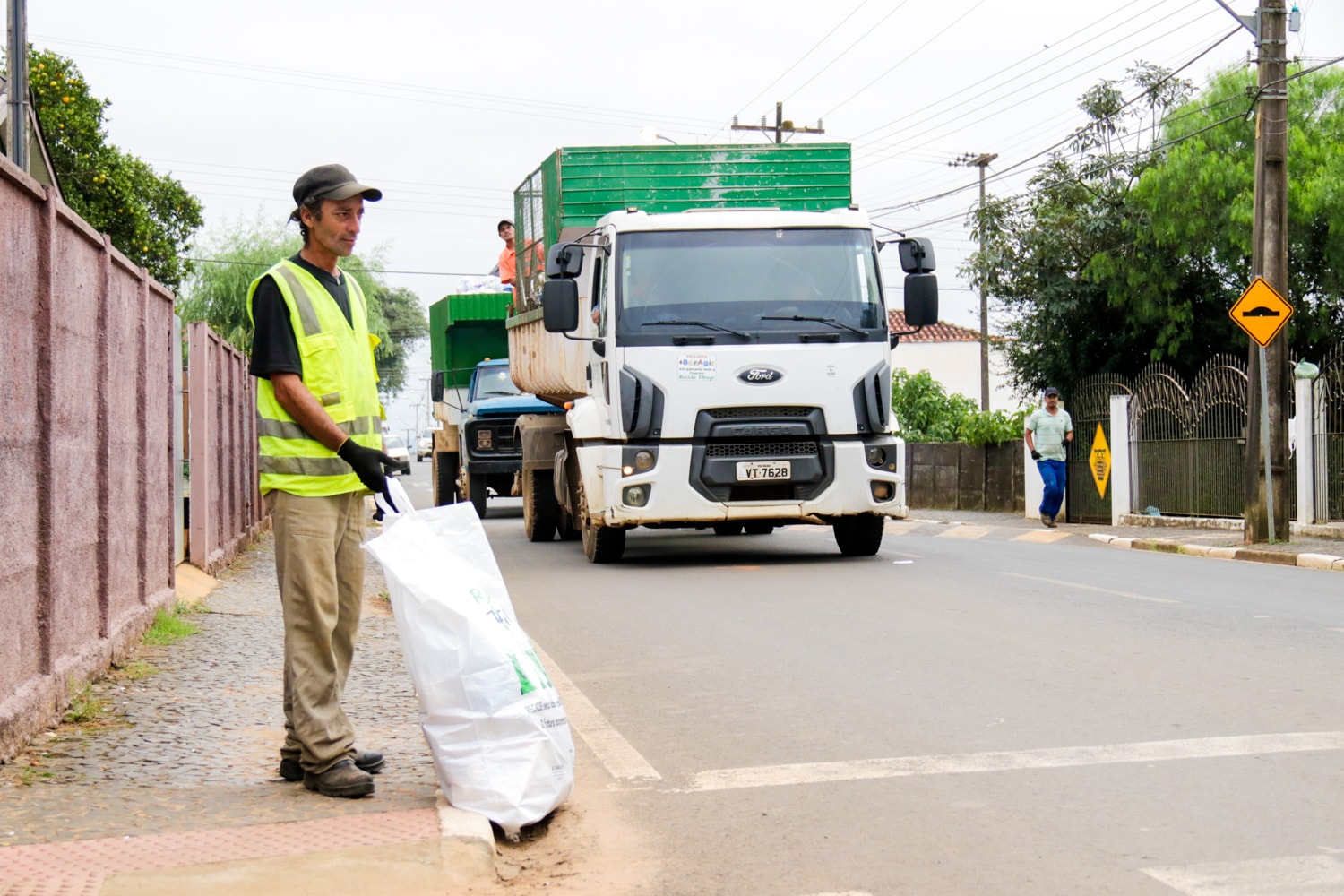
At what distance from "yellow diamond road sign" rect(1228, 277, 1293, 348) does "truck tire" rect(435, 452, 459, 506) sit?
13955mm

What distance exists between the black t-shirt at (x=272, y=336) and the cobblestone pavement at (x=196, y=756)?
1.38 metres

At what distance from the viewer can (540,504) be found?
17688 mm

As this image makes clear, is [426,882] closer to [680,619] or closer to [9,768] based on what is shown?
[9,768]

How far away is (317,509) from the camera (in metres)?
5.03

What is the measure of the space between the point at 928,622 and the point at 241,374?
967cm

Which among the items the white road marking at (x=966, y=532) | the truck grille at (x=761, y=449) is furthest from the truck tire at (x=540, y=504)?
the white road marking at (x=966, y=532)

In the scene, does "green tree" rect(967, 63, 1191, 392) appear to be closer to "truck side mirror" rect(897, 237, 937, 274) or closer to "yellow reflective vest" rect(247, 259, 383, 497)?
"truck side mirror" rect(897, 237, 937, 274)

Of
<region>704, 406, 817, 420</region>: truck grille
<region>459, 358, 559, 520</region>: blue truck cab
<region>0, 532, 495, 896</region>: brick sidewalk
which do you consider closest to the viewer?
<region>0, 532, 495, 896</region>: brick sidewalk

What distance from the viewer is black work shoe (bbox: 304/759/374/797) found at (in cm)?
490

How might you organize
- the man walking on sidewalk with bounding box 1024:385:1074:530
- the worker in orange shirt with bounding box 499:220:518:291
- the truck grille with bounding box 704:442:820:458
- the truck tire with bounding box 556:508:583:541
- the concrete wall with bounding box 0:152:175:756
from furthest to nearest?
1. the man walking on sidewalk with bounding box 1024:385:1074:530
2. the worker in orange shirt with bounding box 499:220:518:291
3. the truck tire with bounding box 556:508:583:541
4. the truck grille with bounding box 704:442:820:458
5. the concrete wall with bounding box 0:152:175:756

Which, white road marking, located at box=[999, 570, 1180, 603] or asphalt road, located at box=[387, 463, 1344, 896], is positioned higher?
white road marking, located at box=[999, 570, 1180, 603]

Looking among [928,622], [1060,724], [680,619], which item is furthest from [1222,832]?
[680,619]

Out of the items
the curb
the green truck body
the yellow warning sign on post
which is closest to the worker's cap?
the green truck body

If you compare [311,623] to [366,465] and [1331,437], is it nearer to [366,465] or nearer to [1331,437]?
[366,465]
